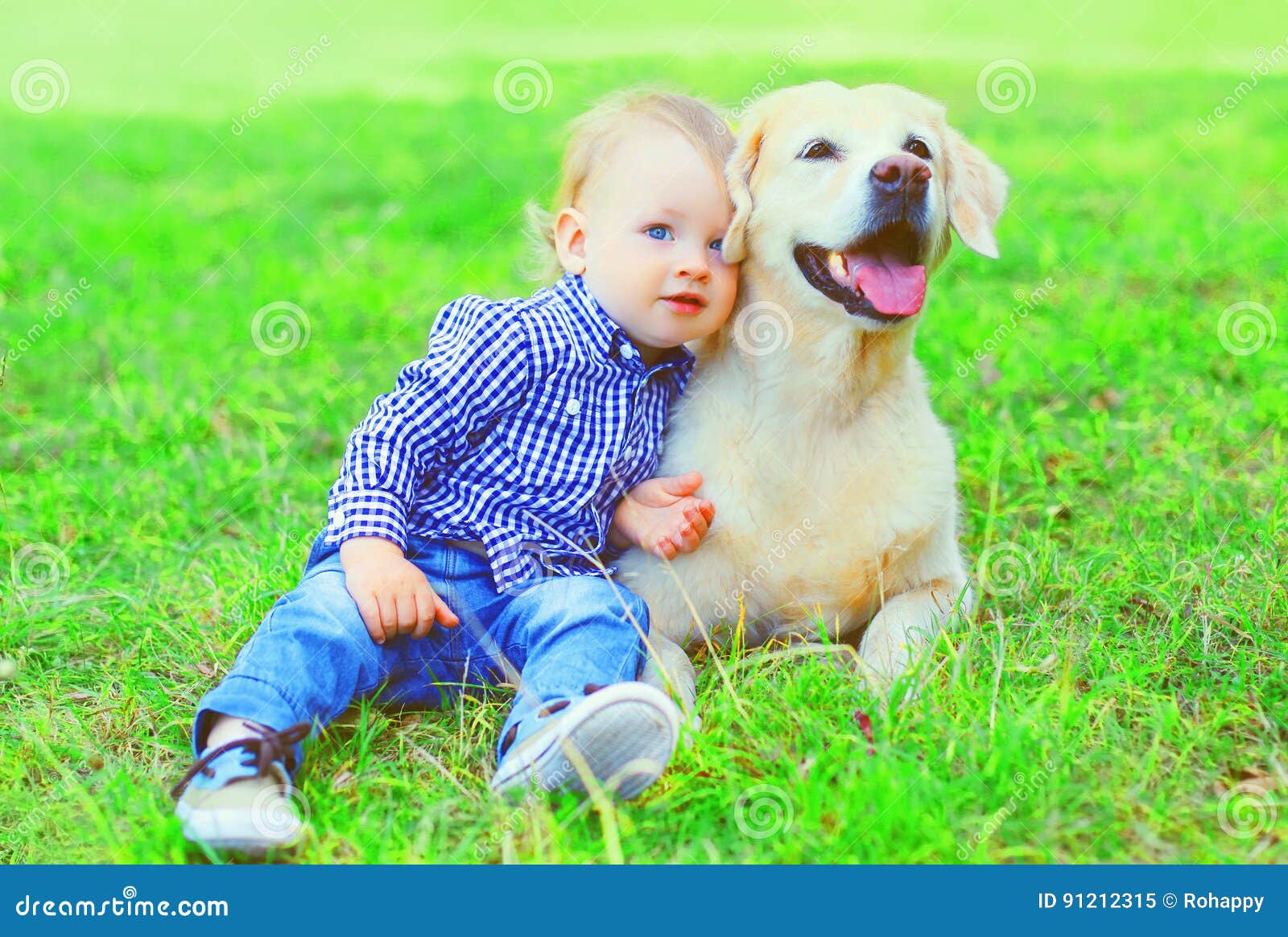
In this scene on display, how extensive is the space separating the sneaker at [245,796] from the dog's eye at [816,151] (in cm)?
154

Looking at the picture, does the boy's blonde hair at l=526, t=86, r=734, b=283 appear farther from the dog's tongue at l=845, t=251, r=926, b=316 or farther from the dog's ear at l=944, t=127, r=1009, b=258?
the dog's ear at l=944, t=127, r=1009, b=258

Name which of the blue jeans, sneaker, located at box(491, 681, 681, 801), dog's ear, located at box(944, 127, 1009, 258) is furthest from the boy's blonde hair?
sneaker, located at box(491, 681, 681, 801)

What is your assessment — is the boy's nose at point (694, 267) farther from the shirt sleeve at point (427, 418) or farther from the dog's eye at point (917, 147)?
the dog's eye at point (917, 147)

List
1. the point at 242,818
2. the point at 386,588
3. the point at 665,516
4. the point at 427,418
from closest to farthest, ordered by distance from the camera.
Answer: the point at 242,818
the point at 386,588
the point at 427,418
the point at 665,516

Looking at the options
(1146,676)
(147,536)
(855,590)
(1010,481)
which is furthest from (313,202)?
(1146,676)

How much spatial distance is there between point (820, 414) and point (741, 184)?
1.73 ft

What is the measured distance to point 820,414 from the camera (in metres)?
2.73

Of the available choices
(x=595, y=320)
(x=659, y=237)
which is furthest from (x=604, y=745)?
(x=659, y=237)

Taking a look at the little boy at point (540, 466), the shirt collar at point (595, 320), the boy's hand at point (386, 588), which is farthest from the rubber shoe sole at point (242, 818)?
the shirt collar at point (595, 320)

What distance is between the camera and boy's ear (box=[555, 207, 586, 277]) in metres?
2.75

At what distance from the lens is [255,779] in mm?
2105

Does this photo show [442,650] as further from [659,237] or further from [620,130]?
[620,130]

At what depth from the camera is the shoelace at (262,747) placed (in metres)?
2.11

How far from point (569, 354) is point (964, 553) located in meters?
1.32
